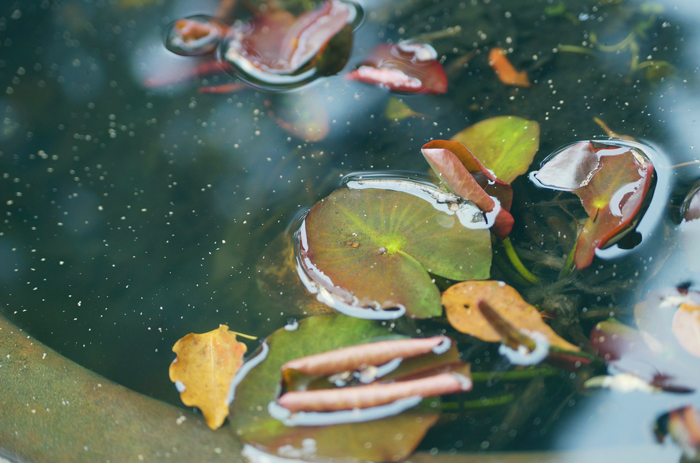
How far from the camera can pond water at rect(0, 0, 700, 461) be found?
75 cm

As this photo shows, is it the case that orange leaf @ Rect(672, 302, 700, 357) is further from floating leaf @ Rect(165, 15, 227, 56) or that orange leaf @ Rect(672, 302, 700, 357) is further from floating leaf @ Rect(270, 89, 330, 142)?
floating leaf @ Rect(165, 15, 227, 56)

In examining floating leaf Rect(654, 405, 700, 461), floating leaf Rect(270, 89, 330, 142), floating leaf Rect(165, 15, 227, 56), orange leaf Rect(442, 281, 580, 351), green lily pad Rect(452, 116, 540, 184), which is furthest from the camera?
floating leaf Rect(165, 15, 227, 56)

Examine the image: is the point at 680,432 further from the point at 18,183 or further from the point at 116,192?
the point at 18,183

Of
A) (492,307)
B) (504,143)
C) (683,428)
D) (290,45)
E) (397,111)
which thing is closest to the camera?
(683,428)

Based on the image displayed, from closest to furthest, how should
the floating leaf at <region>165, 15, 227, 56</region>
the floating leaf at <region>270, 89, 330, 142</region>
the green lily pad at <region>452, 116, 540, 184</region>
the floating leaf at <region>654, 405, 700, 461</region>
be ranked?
the floating leaf at <region>654, 405, 700, 461</region>
the green lily pad at <region>452, 116, 540, 184</region>
the floating leaf at <region>270, 89, 330, 142</region>
the floating leaf at <region>165, 15, 227, 56</region>

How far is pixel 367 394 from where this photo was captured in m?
0.63

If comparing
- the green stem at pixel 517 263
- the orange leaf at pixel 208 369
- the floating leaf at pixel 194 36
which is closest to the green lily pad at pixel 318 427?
the orange leaf at pixel 208 369

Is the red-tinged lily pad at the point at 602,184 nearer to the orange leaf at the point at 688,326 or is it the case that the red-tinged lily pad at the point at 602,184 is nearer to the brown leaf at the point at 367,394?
the orange leaf at the point at 688,326

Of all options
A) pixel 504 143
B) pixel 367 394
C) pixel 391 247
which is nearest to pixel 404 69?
pixel 504 143

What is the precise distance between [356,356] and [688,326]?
0.52 meters

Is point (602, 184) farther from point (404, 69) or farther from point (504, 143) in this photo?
point (404, 69)

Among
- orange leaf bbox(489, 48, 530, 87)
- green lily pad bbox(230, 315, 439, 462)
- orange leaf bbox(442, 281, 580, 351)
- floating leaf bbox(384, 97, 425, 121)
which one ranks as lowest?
green lily pad bbox(230, 315, 439, 462)

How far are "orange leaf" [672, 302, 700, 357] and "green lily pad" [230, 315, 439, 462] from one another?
1.29 feet

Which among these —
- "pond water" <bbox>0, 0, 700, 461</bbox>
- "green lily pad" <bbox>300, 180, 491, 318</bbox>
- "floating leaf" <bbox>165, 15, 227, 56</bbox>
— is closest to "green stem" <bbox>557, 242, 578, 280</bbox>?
"pond water" <bbox>0, 0, 700, 461</bbox>
